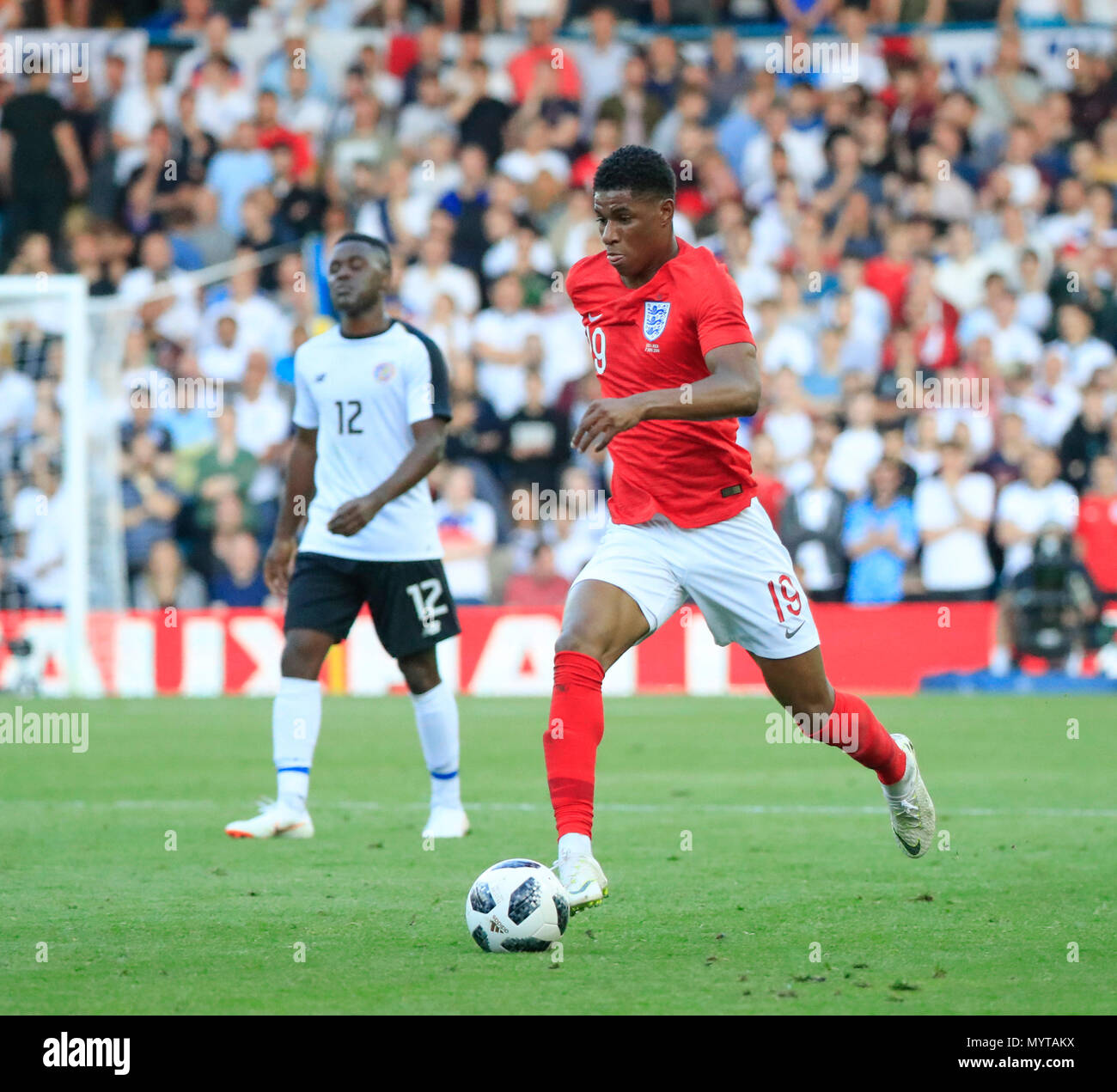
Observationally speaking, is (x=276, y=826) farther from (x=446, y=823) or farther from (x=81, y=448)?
(x=81, y=448)

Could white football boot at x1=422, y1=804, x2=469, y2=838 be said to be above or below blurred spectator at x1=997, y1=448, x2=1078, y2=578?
below

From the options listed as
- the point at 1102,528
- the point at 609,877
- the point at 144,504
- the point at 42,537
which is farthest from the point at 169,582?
the point at 609,877

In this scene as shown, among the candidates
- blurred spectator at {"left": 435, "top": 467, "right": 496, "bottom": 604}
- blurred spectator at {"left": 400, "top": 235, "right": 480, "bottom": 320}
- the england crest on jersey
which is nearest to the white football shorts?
the england crest on jersey

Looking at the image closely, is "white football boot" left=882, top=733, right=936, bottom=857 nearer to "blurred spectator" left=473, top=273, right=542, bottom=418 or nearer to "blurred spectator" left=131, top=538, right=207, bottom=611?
"blurred spectator" left=131, top=538, right=207, bottom=611

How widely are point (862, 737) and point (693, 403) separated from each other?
1583mm

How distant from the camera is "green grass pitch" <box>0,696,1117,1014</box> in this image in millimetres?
4789

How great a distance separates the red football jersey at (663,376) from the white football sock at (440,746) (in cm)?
216

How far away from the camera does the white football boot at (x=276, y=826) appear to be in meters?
7.91

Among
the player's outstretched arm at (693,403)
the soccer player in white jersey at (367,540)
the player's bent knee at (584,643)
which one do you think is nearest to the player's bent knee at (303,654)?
the soccer player in white jersey at (367,540)

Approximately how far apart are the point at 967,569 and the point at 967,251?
11.5 feet

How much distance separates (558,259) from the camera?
18.2 metres

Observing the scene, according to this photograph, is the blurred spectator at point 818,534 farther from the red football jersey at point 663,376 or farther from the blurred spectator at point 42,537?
the red football jersey at point 663,376

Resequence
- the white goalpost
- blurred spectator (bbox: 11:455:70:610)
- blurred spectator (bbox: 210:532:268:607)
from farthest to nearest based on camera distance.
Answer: blurred spectator (bbox: 11:455:70:610) < blurred spectator (bbox: 210:532:268:607) < the white goalpost
